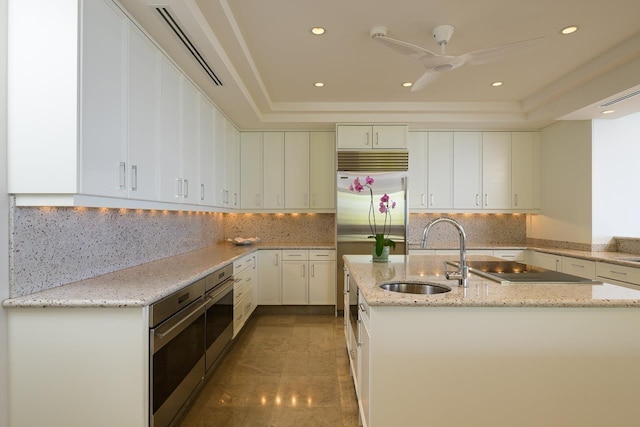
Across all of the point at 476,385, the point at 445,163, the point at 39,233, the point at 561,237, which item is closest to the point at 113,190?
the point at 39,233

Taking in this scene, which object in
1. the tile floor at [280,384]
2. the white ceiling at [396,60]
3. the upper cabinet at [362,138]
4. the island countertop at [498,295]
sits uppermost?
the white ceiling at [396,60]

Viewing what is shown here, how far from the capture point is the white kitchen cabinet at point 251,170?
4.86 meters

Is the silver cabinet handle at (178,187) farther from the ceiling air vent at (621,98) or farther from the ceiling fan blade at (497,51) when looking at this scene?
the ceiling air vent at (621,98)

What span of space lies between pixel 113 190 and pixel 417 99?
3543mm

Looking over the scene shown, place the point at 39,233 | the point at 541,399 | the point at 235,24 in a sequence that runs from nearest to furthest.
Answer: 1. the point at 541,399
2. the point at 39,233
3. the point at 235,24

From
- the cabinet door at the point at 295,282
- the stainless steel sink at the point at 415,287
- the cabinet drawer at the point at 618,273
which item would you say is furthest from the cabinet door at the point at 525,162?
the stainless steel sink at the point at 415,287

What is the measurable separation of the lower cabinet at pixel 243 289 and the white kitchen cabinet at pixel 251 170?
2.73ft

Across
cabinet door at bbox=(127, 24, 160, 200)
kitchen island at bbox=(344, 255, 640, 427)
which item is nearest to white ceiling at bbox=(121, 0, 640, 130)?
cabinet door at bbox=(127, 24, 160, 200)

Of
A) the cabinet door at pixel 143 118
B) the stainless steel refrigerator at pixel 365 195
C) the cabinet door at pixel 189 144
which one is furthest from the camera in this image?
the stainless steel refrigerator at pixel 365 195

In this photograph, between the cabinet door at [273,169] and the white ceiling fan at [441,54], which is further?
the cabinet door at [273,169]

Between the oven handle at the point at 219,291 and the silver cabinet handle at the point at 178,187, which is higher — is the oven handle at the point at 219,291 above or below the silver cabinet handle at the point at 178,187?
below

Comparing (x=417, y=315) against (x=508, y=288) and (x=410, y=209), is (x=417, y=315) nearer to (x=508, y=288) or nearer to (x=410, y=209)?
(x=508, y=288)

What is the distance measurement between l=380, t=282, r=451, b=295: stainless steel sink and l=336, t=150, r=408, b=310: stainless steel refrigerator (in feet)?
7.93

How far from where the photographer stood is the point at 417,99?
425 cm
